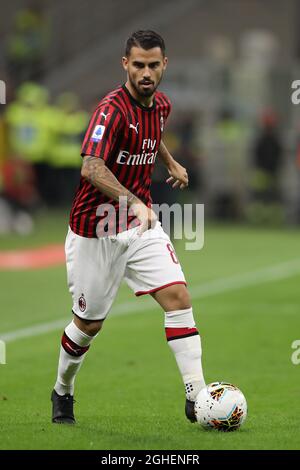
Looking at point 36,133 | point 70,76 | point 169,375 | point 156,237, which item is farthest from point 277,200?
point 156,237

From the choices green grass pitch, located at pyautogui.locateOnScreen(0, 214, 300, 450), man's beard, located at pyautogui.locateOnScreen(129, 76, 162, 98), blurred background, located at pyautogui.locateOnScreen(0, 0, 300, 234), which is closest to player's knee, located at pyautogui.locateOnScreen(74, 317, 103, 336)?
green grass pitch, located at pyautogui.locateOnScreen(0, 214, 300, 450)

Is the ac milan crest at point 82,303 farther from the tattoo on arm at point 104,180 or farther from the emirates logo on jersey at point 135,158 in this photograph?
the emirates logo on jersey at point 135,158

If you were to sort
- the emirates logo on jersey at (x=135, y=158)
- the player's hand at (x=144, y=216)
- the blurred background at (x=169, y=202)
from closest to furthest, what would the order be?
the player's hand at (x=144, y=216), the emirates logo on jersey at (x=135, y=158), the blurred background at (x=169, y=202)

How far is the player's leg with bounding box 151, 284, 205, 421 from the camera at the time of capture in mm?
7527

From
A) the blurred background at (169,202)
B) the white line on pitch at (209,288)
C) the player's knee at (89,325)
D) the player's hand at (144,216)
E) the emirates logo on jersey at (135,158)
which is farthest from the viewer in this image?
the white line on pitch at (209,288)

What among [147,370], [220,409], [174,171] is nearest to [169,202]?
[147,370]

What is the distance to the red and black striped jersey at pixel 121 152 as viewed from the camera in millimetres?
7496

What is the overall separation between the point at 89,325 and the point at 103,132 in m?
1.25

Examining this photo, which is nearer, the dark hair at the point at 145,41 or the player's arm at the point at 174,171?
the dark hair at the point at 145,41

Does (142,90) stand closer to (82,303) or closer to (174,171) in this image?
(174,171)

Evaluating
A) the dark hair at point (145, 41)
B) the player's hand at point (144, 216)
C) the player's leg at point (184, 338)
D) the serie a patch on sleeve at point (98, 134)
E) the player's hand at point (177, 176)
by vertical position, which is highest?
the dark hair at point (145, 41)

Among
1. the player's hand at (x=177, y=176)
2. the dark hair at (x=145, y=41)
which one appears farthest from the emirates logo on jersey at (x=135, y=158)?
the dark hair at (x=145, y=41)

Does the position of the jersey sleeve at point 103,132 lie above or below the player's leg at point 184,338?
above

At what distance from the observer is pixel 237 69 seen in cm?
2812
